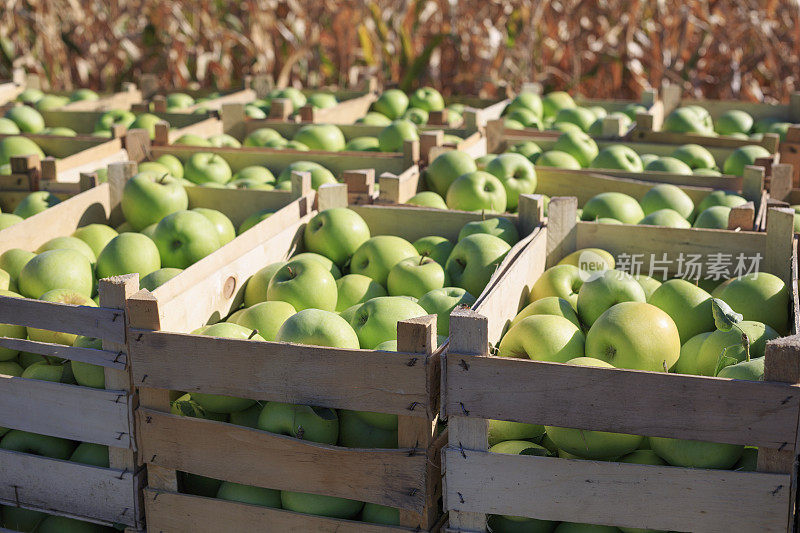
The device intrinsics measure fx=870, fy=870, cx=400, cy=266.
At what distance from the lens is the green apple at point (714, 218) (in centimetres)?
416

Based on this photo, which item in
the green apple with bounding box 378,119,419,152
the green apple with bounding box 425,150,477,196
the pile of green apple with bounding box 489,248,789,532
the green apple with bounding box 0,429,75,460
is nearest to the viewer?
the pile of green apple with bounding box 489,248,789,532

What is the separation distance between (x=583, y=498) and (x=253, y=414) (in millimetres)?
1117

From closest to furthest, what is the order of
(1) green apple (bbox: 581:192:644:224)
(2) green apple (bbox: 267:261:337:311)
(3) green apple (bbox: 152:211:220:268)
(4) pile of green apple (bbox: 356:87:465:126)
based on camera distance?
(2) green apple (bbox: 267:261:337:311), (3) green apple (bbox: 152:211:220:268), (1) green apple (bbox: 581:192:644:224), (4) pile of green apple (bbox: 356:87:465:126)

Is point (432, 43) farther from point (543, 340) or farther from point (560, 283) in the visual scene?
point (543, 340)

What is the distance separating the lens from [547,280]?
3.55 m

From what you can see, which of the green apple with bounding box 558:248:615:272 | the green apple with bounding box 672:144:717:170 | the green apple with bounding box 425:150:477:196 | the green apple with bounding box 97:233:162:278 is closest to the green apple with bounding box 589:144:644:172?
the green apple with bounding box 672:144:717:170

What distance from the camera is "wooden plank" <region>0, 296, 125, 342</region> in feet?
9.27

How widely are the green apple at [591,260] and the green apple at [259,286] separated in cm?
126

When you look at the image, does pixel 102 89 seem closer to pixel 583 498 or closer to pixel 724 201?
pixel 724 201

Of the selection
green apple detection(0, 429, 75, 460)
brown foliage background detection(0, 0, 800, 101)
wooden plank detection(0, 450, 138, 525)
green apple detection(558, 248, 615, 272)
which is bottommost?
wooden plank detection(0, 450, 138, 525)

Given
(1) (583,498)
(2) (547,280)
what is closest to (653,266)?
(2) (547,280)

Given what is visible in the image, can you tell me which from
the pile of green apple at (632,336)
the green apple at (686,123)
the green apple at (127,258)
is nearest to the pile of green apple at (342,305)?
the pile of green apple at (632,336)

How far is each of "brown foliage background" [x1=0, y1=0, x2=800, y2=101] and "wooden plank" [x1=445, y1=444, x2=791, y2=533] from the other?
7600 mm

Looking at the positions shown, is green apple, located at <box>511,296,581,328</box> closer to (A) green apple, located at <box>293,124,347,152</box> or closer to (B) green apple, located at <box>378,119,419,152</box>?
(B) green apple, located at <box>378,119,419,152</box>
